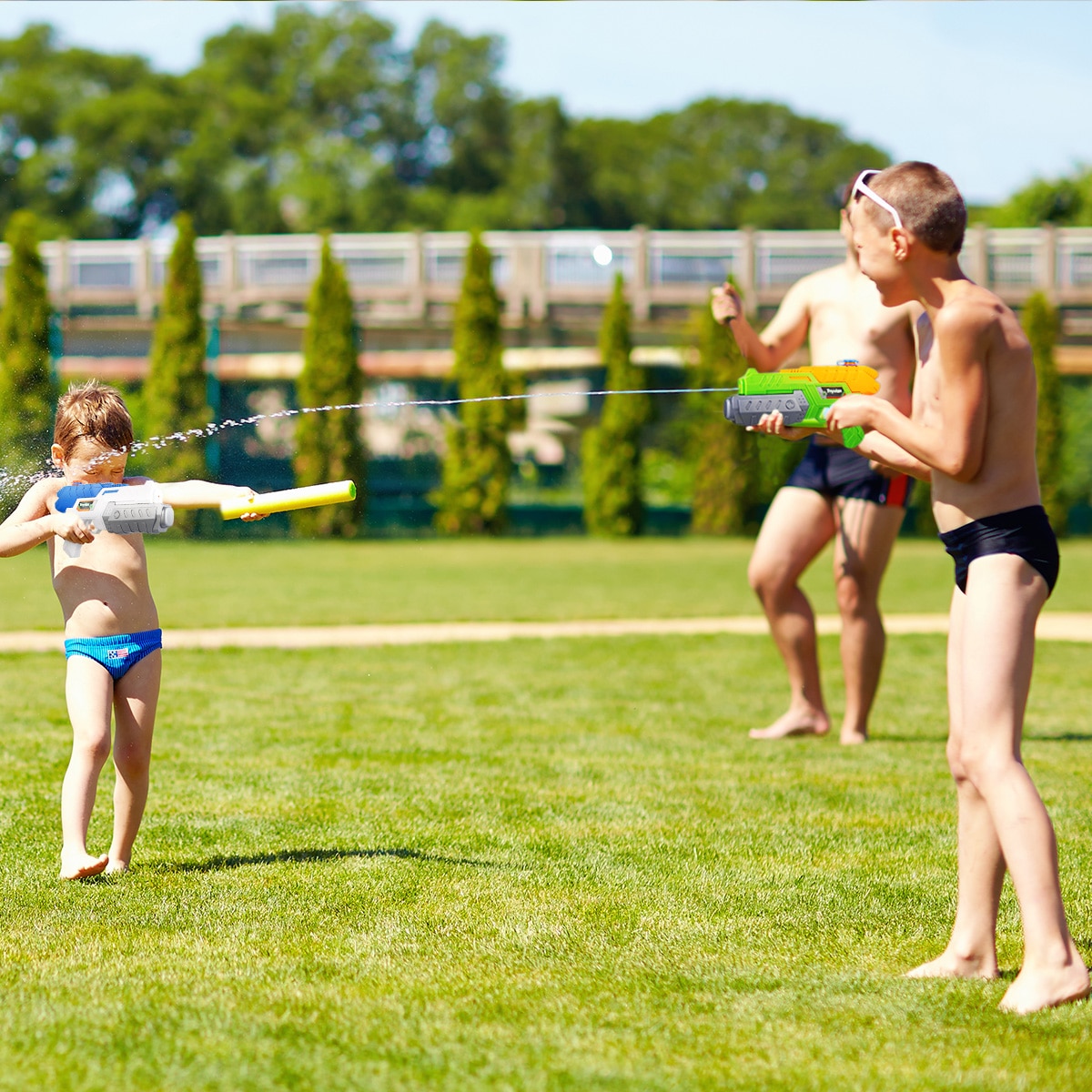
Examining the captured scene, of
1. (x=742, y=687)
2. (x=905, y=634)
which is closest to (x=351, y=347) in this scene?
(x=905, y=634)

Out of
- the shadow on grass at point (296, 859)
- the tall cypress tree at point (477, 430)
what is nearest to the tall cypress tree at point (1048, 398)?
the tall cypress tree at point (477, 430)

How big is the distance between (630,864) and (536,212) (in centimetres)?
6453

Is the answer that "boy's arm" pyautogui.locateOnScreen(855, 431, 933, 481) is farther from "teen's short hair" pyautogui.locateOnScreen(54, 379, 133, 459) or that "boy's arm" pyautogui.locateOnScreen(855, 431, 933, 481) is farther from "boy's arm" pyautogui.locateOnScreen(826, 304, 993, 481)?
"teen's short hair" pyautogui.locateOnScreen(54, 379, 133, 459)

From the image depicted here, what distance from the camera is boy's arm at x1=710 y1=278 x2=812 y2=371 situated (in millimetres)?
5590

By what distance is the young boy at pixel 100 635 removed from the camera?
4.33 m

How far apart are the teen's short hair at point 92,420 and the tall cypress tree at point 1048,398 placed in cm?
2536

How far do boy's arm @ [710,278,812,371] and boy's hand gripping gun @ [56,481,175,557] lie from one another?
240 centimetres

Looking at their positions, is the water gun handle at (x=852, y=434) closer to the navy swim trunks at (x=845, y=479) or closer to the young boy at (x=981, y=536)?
the young boy at (x=981, y=536)

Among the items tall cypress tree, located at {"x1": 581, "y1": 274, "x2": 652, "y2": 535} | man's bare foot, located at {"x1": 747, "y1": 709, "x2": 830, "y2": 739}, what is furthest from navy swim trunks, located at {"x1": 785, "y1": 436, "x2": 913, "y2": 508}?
tall cypress tree, located at {"x1": 581, "y1": 274, "x2": 652, "y2": 535}

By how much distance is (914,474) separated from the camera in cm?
365

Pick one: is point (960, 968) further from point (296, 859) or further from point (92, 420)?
point (92, 420)

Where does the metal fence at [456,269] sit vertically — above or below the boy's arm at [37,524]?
above

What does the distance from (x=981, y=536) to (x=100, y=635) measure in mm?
2544

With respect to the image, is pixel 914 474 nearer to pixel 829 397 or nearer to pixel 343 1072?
pixel 829 397
